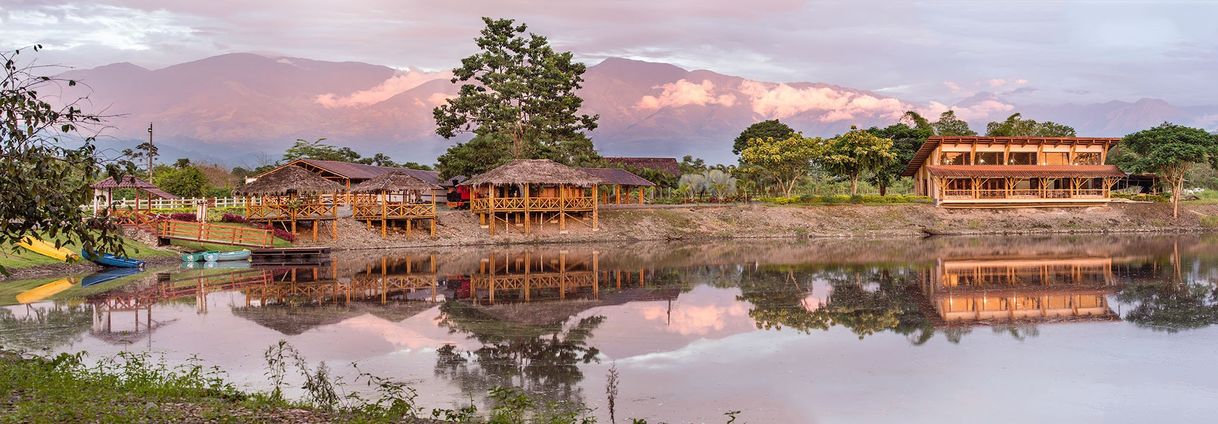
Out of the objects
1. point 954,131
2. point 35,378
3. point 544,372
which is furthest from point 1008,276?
point 954,131

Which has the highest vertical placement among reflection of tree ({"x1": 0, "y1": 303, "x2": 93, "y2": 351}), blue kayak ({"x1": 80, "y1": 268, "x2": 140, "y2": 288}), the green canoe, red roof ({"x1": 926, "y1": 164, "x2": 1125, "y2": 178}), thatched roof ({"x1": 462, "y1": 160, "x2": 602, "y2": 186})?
red roof ({"x1": 926, "y1": 164, "x2": 1125, "y2": 178})

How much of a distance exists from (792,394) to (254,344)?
1038cm

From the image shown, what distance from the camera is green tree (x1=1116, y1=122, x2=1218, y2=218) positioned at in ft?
172

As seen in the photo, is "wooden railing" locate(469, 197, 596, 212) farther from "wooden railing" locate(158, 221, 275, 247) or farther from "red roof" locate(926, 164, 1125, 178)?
"red roof" locate(926, 164, 1125, 178)

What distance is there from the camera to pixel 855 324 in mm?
19484

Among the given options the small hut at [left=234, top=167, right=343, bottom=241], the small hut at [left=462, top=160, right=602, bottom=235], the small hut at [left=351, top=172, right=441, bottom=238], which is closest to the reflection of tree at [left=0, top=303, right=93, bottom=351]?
the small hut at [left=234, top=167, right=343, bottom=241]

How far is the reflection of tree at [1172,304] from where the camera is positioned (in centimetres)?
1920

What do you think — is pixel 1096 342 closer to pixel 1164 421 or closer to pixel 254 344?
pixel 1164 421

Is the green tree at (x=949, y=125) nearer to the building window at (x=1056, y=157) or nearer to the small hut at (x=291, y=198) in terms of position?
the building window at (x=1056, y=157)

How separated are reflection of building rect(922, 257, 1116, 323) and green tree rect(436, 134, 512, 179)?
85.8 feet

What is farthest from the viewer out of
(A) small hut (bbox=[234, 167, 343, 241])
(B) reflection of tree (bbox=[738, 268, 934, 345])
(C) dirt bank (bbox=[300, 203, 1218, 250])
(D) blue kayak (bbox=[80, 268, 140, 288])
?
(C) dirt bank (bbox=[300, 203, 1218, 250])

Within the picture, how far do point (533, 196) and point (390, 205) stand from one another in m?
7.96

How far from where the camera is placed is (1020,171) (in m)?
54.6

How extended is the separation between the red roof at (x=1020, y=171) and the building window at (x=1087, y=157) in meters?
1.54
